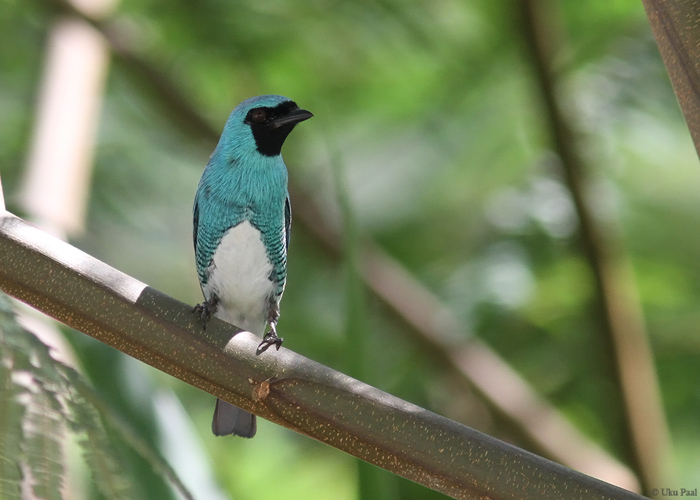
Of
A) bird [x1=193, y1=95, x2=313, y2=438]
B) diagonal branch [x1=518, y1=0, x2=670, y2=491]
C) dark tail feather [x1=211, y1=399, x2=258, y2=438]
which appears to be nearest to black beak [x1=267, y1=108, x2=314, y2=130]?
bird [x1=193, y1=95, x2=313, y2=438]

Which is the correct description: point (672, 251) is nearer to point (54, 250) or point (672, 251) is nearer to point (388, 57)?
point (388, 57)

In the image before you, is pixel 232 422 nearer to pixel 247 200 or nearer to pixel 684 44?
pixel 247 200

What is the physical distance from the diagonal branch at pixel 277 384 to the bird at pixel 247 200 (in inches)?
43.8

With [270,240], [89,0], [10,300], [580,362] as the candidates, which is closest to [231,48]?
A: [89,0]

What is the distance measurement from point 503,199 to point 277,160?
1.87 m

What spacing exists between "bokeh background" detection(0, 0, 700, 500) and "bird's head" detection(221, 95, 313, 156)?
0.94 m

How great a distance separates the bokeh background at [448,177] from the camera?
12.6 feet

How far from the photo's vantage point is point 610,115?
4031 millimetres

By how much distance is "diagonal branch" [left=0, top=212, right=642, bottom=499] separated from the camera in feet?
4.50

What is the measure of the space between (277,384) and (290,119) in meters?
1.32

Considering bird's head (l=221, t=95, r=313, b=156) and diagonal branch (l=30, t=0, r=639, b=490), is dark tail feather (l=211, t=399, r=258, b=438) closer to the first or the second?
bird's head (l=221, t=95, r=313, b=156)

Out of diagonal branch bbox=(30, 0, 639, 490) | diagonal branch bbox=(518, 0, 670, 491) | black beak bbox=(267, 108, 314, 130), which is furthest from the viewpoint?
diagonal branch bbox=(30, 0, 639, 490)

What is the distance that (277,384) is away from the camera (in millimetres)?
1439

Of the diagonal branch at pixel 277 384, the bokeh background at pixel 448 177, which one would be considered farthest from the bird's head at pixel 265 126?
the diagonal branch at pixel 277 384
